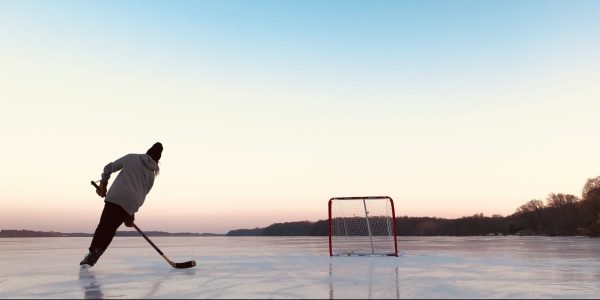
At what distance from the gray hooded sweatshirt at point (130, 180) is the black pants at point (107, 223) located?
0.09 m

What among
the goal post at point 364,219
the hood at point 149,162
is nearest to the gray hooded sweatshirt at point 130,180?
the hood at point 149,162

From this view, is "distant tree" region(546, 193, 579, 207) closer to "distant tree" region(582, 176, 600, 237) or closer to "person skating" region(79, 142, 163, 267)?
"distant tree" region(582, 176, 600, 237)

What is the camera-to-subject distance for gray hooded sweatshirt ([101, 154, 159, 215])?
20.8ft

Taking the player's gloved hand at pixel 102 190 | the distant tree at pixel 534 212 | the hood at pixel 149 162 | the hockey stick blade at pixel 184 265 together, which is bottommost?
the hockey stick blade at pixel 184 265

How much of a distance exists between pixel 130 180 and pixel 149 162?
36cm

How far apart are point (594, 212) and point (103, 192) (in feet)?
242

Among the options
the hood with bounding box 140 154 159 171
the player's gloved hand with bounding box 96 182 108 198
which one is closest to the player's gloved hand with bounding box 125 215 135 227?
the player's gloved hand with bounding box 96 182 108 198

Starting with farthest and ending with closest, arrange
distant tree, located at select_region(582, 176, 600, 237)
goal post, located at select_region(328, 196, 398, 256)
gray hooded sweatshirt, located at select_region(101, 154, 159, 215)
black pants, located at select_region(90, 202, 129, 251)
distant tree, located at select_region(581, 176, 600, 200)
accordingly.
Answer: distant tree, located at select_region(581, 176, 600, 200) → distant tree, located at select_region(582, 176, 600, 237) → goal post, located at select_region(328, 196, 398, 256) → gray hooded sweatshirt, located at select_region(101, 154, 159, 215) → black pants, located at select_region(90, 202, 129, 251)

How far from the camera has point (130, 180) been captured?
253 inches

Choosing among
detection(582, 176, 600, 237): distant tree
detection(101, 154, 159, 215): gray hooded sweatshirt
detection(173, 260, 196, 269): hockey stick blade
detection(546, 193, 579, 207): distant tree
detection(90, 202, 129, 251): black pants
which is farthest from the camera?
detection(546, 193, 579, 207): distant tree

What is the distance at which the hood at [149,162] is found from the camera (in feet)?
21.4

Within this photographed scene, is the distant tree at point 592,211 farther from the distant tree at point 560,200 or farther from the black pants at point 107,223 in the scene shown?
the black pants at point 107,223

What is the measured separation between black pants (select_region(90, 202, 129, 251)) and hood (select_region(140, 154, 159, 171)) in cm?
68

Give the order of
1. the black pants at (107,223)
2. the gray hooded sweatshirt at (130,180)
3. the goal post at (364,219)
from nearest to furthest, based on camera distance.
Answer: the black pants at (107,223), the gray hooded sweatshirt at (130,180), the goal post at (364,219)
